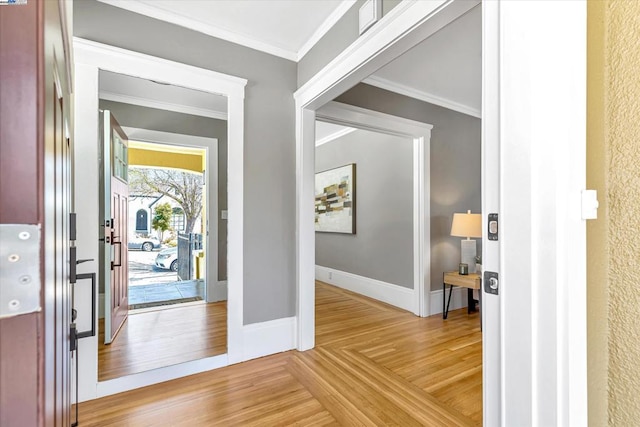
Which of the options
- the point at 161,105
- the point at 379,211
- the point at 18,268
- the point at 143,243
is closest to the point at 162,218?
the point at 143,243

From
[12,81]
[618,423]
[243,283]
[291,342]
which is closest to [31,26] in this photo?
[12,81]

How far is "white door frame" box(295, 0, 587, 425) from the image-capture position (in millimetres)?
819

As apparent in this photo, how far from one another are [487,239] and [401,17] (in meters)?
1.21

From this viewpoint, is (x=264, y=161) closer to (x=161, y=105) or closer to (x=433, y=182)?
(x=161, y=105)

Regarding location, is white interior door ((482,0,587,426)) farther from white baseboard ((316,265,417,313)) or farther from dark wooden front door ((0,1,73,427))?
white baseboard ((316,265,417,313))

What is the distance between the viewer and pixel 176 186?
2201mm

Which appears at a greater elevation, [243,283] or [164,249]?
[164,249]

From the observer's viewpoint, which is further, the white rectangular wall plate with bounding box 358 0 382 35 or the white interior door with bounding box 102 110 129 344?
the white interior door with bounding box 102 110 129 344

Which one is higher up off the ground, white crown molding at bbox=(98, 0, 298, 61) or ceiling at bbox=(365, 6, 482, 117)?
white crown molding at bbox=(98, 0, 298, 61)

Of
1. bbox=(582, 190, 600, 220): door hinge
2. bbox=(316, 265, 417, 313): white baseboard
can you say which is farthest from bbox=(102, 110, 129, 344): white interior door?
bbox=(316, 265, 417, 313): white baseboard

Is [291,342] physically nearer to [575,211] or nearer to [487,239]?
[487,239]

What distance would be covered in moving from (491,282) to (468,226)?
8.34 ft

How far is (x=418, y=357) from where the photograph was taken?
2.50 m

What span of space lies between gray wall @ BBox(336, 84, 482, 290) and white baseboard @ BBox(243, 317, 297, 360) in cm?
190
